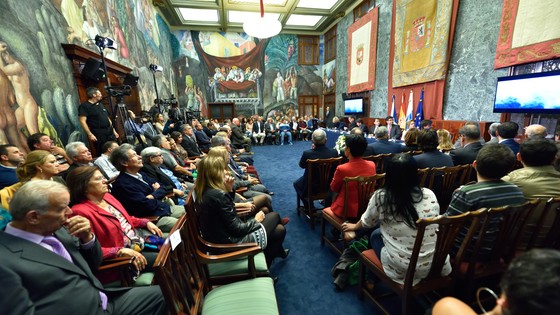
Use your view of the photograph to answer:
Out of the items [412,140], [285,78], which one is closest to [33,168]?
[412,140]

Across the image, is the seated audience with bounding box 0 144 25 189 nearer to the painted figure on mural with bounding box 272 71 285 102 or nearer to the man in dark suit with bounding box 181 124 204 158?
the man in dark suit with bounding box 181 124 204 158

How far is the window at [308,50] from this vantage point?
12.0m

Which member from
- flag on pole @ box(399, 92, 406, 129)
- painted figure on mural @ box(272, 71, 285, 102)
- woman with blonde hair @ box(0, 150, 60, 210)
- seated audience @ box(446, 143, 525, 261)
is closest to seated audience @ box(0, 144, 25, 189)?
woman with blonde hair @ box(0, 150, 60, 210)

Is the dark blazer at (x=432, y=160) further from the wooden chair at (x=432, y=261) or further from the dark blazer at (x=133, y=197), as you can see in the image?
the dark blazer at (x=133, y=197)

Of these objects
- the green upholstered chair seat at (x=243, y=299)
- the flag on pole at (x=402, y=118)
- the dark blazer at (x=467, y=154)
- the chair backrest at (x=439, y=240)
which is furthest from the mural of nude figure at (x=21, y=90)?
the flag on pole at (x=402, y=118)

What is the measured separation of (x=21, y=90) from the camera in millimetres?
2402

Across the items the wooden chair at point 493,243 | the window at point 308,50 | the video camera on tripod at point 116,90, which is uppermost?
the window at point 308,50

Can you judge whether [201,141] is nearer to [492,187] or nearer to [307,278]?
[307,278]

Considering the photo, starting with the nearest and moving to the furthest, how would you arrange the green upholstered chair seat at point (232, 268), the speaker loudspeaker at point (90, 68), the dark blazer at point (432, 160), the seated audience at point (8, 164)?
1. the green upholstered chair seat at point (232, 268)
2. the seated audience at point (8, 164)
3. the dark blazer at point (432, 160)
4. the speaker loudspeaker at point (90, 68)

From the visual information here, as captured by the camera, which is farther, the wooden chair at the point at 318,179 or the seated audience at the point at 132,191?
the wooden chair at the point at 318,179

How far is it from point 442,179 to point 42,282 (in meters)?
2.97

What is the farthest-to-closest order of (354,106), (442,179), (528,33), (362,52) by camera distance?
(354,106), (362,52), (528,33), (442,179)

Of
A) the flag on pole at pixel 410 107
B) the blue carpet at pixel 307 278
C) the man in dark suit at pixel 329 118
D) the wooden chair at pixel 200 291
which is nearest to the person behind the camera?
the wooden chair at pixel 200 291

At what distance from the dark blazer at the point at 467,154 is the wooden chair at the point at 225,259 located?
2480 millimetres
